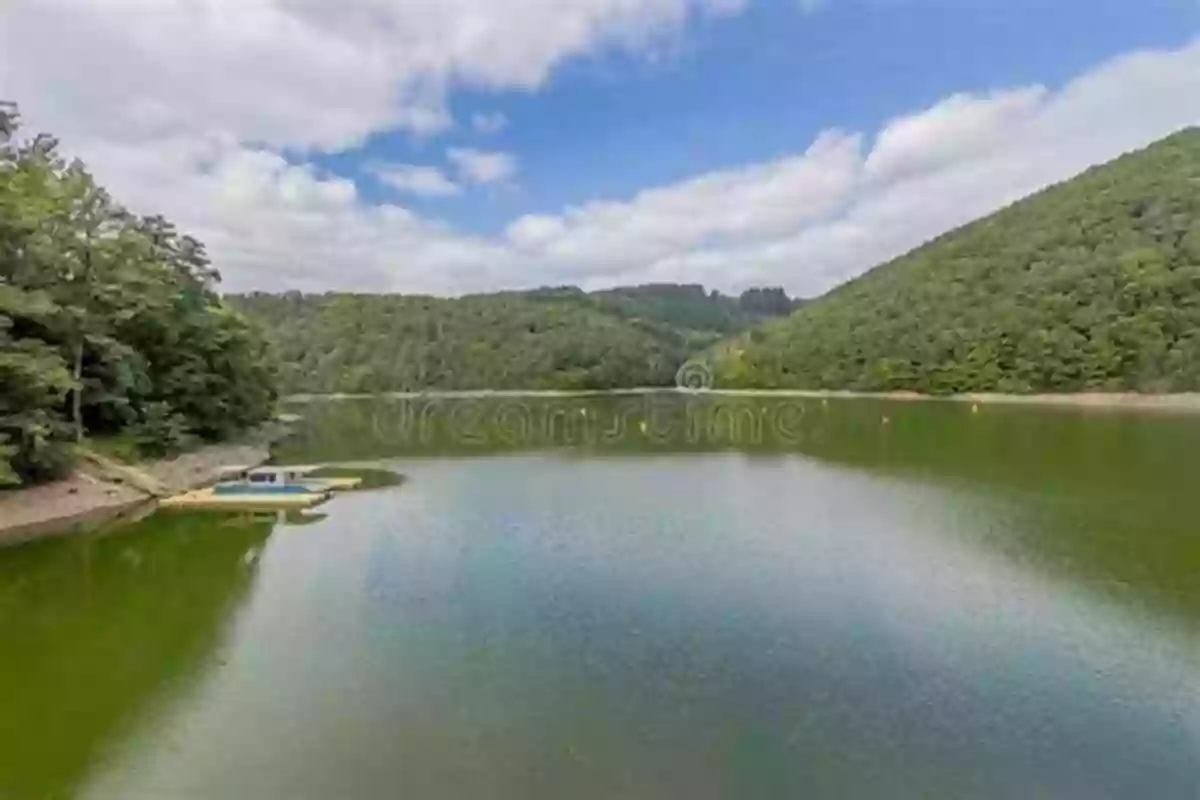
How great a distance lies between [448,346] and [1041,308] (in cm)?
5309

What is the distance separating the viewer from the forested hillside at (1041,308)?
67.3 metres

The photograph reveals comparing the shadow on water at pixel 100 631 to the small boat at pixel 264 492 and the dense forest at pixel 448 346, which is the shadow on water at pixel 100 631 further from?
the dense forest at pixel 448 346

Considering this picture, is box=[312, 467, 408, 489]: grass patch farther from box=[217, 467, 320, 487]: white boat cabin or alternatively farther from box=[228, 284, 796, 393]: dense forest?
box=[228, 284, 796, 393]: dense forest

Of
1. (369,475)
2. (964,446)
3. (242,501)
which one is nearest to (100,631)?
(242,501)

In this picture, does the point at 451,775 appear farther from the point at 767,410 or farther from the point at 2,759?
the point at 767,410

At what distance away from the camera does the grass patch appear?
28727mm

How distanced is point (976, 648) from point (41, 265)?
2243 cm

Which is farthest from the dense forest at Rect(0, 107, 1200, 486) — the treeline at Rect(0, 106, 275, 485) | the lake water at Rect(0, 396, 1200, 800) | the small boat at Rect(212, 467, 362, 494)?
the lake water at Rect(0, 396, 1200, 800)

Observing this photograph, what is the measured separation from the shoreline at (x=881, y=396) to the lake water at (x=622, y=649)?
40.8 meters

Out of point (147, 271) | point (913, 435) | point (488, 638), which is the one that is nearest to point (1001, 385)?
point (913, 435)

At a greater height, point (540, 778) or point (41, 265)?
point (41, 265)

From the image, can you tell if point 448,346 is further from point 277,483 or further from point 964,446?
point 277,483

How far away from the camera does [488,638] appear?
1265cm

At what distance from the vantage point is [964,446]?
38.7 meters
